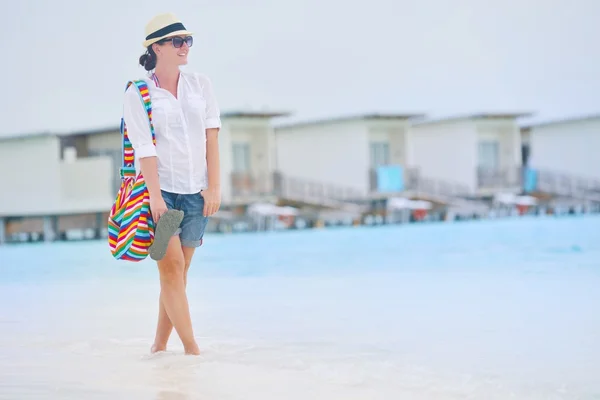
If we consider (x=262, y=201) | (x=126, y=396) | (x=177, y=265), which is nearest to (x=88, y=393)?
(x=126, y=396)

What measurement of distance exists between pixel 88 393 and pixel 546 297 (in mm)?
4126

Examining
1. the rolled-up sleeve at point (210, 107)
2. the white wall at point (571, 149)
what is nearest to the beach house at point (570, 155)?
the white wall at point (571, 149)

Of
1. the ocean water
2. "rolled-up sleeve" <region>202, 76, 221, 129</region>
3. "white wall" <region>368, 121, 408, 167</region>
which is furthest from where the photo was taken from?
"white wall" <region>368, 121, 408, 167</region>

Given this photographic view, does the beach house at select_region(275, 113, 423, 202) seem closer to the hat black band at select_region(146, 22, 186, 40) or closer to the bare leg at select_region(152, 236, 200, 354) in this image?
the bare leg at select_region(152, 236, 200, 354)

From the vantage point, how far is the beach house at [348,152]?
3175 centimetres

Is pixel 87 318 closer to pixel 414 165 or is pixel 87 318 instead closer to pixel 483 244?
pixel 483 244

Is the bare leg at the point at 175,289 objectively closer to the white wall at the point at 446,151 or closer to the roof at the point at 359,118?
the roof at the point at 359,118

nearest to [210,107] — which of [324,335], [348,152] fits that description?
[324,335]

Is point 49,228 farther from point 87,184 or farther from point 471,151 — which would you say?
point 471,151

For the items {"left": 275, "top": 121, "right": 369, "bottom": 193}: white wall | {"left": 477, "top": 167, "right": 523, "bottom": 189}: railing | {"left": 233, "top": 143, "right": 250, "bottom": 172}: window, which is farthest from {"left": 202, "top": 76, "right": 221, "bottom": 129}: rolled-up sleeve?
{"left": 477, "top": 167, "right": 523, "bottom": 189}: railing

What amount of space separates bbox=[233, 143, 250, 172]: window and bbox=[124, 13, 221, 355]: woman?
2512cm

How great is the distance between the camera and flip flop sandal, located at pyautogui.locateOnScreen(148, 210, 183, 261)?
4.27 metres

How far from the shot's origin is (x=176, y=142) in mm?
4480

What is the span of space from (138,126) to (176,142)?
0.18 metres
